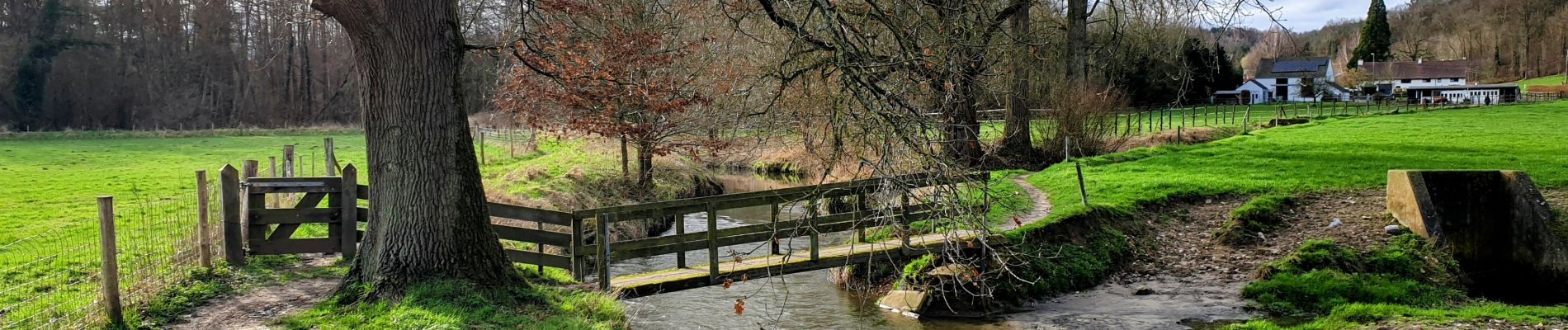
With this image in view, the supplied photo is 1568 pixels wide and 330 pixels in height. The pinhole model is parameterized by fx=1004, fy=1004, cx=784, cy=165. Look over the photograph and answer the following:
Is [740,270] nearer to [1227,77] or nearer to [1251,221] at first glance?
[1251,221]

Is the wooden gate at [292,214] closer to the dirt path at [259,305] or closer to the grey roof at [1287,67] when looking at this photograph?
the dirt path at [259,305]

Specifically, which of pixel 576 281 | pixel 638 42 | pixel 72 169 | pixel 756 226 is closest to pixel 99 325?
pixel 576 281

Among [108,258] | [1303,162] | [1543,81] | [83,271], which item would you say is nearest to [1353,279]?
[1303,162]

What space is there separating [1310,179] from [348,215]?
→ 14.2 metres

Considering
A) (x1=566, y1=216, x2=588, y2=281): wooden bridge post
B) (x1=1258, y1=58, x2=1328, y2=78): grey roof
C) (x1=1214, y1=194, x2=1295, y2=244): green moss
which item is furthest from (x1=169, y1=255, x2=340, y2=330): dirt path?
(x1=1258, y1=58, x2=1328, y2=78): grey roof

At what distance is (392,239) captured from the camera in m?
8.70

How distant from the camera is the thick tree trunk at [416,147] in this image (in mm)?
8398

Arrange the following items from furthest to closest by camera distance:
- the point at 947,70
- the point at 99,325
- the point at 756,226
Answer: the point at 756,226, the point at 99,325, the point at 947,70

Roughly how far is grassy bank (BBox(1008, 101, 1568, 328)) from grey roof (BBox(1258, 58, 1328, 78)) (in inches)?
2420

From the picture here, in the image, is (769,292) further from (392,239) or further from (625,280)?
(392,239)

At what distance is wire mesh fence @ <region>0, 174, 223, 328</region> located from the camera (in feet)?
25.5

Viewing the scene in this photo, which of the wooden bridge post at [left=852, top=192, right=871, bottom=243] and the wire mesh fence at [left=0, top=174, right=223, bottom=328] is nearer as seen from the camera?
the wooden bridge post at [left=852, top=192, right=871, bottom=243]

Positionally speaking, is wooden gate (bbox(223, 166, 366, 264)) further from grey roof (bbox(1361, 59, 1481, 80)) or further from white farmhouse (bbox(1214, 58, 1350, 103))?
grey roof (bbox(1361, 59, 1481, 80))

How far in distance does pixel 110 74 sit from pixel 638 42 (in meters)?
49.7
